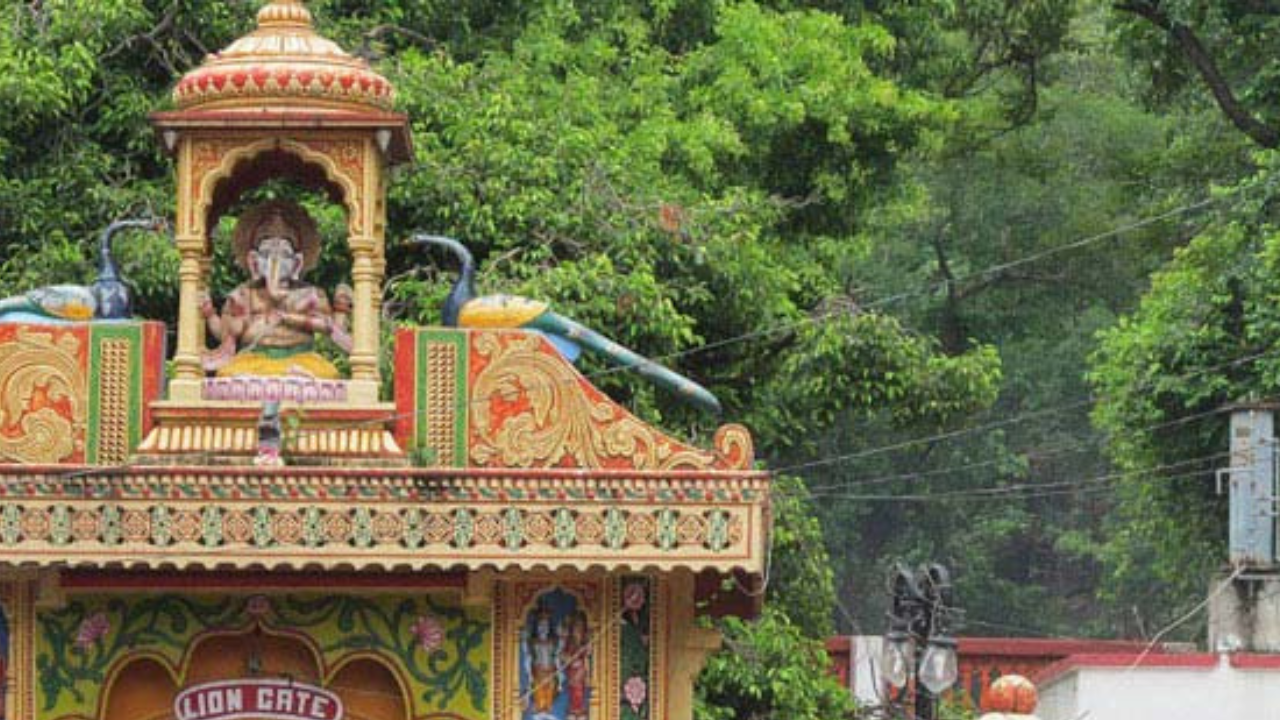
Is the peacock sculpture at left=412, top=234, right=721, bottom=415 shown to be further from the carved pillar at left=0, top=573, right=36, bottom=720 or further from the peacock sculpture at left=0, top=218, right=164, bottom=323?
the carved pillar at left=0, top=573, right=36, bottom=720

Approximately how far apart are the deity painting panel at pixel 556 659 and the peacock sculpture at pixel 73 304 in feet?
8.28

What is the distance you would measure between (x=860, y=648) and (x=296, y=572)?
1655 cm

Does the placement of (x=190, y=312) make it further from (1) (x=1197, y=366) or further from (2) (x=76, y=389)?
(1) (x=1197, y=366)

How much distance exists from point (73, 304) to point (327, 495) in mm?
1784

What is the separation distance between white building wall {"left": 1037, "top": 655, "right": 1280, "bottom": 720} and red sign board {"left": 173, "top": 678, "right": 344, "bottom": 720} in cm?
1012

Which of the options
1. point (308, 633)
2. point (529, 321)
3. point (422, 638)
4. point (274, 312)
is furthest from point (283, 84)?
point (422, 638)

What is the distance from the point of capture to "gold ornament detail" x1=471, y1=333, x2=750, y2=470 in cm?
2017

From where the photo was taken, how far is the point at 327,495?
19.6 metres

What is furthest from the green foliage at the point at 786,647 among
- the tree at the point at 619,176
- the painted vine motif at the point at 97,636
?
the painted vine motif at the point at 97,636

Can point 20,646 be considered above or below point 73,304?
below

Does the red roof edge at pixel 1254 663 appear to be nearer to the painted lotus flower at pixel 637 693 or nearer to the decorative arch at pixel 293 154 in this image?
the painted lotus flower at pixel 637 693

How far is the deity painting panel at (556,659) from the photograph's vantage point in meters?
20.3

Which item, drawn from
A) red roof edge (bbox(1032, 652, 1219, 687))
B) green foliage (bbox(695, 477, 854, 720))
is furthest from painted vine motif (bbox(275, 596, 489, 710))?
red roof edge (bbox(1032, 652, 1219, 687))

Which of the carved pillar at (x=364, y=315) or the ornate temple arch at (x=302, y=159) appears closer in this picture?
the carved pillar at (x=364, y=315)
